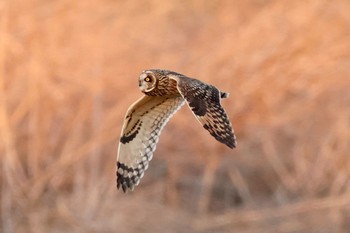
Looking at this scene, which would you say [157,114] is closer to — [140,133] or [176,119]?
[140,133]

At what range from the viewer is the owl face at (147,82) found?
1.77m

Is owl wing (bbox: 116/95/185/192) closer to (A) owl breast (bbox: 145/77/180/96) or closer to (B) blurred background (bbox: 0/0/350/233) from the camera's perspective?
(A) owl breast (bbox: 145/77/180/96)

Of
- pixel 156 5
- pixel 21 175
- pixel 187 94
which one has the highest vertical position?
pixel 156 5

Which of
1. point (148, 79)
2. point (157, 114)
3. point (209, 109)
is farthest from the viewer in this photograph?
point (157, 114)

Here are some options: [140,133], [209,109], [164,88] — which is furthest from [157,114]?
[209,109]

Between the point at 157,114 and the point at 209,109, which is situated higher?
the point at 157,114

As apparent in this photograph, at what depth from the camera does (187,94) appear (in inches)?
65.9

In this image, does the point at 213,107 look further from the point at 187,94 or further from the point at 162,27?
the point at 162,27

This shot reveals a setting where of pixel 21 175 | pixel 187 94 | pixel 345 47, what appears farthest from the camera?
pixel 345 47

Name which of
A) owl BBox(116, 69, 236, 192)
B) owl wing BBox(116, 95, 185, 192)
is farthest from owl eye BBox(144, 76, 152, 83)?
owl wing BBox(116, 95, 185, 192)

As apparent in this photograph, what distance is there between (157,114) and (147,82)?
8.2 inches

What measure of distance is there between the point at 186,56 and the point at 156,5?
0.40 m

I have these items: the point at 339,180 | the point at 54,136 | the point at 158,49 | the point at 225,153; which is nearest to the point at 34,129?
the point at 54,136

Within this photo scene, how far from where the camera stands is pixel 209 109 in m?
1.69
